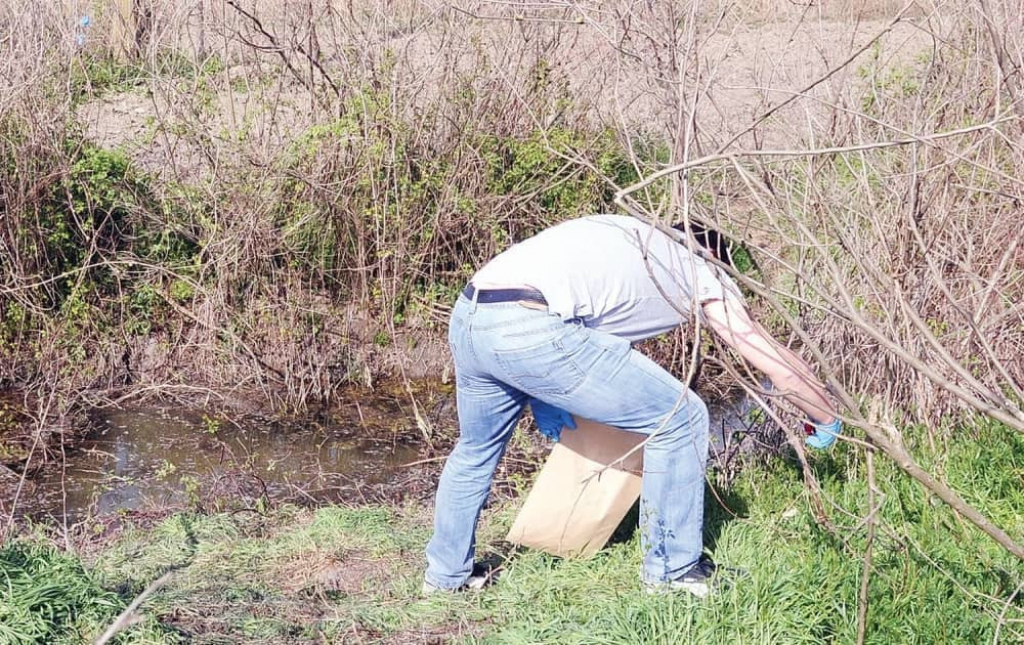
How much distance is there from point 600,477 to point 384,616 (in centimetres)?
83

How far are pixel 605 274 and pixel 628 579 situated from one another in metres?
1.14

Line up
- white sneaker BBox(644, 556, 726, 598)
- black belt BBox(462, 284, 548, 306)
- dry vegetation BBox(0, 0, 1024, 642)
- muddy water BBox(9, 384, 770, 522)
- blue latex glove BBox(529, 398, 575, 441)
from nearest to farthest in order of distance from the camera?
black belt BBox(462, 284, 548, 306) < white sneaker BBox(644, 556, 726, 598) < blue latex glove BBox(529, 398, 575, 441) < muddy water BBox(9, 384, 770, 522) < dry vegetation BBox(0, 0, 1024, 642)

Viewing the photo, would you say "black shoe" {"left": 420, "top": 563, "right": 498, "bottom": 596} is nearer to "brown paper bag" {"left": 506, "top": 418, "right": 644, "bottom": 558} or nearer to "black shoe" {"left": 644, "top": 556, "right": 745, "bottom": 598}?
"brown paper bag" {"left": 506, "top": 418, "right": 644, "bottom": 558}

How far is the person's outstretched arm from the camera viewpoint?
11.3 ft

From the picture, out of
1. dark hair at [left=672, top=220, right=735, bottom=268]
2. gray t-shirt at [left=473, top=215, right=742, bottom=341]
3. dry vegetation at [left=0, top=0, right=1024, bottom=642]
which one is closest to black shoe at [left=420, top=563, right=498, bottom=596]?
gray t-shirt at [left=473, top=215, right=742, bottom=341]

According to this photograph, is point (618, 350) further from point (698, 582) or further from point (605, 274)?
point (698, 582)

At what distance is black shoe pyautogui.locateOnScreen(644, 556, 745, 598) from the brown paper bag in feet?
1.05

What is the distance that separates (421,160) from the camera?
726 centimetres

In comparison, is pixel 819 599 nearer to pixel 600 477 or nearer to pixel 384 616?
pixel 600 477

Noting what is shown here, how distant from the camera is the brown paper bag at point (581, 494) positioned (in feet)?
13.1

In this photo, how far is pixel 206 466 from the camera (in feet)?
20.7

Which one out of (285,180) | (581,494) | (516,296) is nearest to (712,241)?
(516,296)

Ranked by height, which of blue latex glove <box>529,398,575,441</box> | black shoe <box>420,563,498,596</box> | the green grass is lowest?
black shoe <box>420,563,498,596</box>

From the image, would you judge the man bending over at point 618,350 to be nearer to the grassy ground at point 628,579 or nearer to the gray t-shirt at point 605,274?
the gray t-shirt at point 605,274
